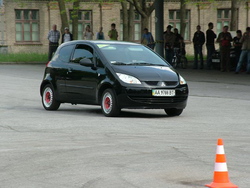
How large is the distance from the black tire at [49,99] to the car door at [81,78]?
0.60m

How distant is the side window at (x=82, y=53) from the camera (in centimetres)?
1512

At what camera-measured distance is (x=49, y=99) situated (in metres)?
16.1

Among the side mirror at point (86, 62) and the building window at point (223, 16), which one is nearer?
the side mirror at point (86, 62)

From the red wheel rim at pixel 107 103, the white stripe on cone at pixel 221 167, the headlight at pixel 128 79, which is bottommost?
the red wheel rim at pixel 107 103

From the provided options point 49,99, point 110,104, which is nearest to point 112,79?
point 110,104

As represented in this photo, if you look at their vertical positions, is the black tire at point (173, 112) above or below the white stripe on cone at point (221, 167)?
below

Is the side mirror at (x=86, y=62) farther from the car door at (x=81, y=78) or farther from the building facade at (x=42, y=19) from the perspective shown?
the building facade at (x=42, y=19)

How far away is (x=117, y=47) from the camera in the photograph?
596 inches

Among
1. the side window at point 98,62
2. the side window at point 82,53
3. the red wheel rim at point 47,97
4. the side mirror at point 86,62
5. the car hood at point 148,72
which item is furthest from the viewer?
the red wheel rim at point 47,97

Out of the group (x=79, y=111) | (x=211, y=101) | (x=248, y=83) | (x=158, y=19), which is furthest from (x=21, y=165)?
(x=158, y=19)

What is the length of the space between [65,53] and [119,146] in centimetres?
634

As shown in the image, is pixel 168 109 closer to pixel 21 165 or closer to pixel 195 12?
pixel 21 165

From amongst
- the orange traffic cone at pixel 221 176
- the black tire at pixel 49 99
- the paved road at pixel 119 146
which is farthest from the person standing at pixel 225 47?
the orange traffic cone at pixel 221 176

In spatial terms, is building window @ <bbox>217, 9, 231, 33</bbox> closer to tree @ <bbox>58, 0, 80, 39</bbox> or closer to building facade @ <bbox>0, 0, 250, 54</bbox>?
building facade @ <bbox>0, 0, 250, 54</bbox>
